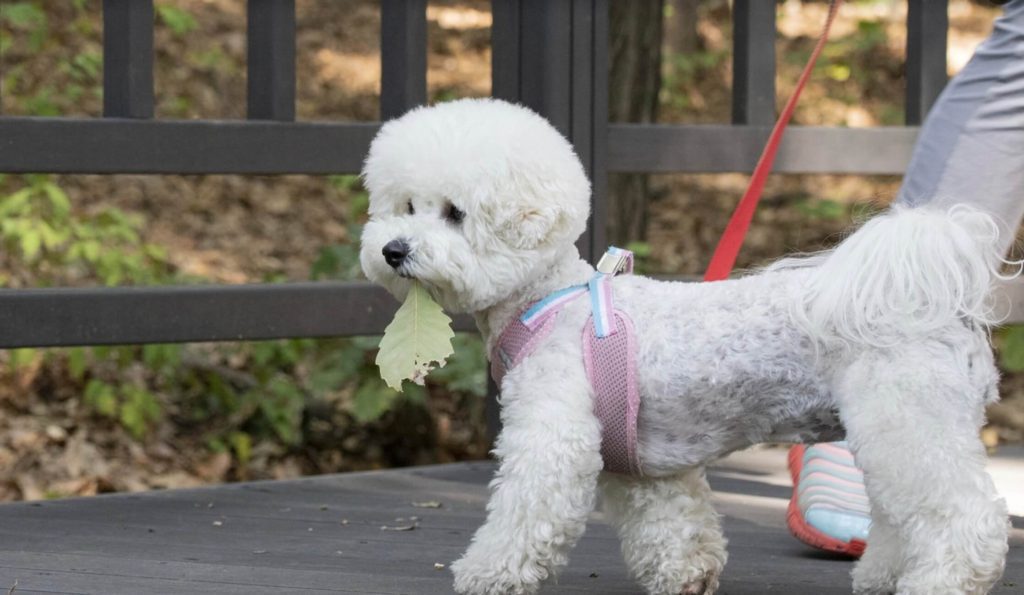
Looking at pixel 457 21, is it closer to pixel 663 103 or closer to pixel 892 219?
pixel 663 103

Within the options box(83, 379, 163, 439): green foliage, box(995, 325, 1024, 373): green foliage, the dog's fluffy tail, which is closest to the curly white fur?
the dog's fluffy tail

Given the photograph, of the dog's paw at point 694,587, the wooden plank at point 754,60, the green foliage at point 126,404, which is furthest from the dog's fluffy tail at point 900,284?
the green foliage at point 126,404

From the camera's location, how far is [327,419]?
533 centimetres

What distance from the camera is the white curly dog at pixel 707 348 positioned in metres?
2.19

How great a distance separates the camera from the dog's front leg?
228 centimetres

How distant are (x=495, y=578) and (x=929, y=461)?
2.35ft

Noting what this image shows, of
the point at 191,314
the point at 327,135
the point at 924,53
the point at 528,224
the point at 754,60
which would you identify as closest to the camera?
the point at 528,224

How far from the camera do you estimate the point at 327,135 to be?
12.2ft

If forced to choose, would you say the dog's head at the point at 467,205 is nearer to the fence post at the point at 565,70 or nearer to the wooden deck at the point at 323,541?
the wooden deck at the point at 323,541

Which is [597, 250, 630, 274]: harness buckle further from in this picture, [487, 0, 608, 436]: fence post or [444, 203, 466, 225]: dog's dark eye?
[487, 0, 608, 436]: fence post

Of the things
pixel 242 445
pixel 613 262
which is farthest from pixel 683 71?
pixel 613 262

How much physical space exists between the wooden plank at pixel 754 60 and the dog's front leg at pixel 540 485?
198cm

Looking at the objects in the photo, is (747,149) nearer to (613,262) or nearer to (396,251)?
(613,262)

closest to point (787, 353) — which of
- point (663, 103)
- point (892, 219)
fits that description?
point (892, 219)
